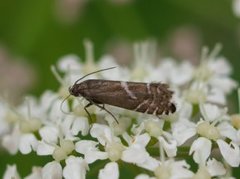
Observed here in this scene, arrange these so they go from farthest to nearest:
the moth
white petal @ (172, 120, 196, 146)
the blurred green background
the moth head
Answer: the blurred green background
the moth head
the moth
white petal @ (172, 120, 196, 146)

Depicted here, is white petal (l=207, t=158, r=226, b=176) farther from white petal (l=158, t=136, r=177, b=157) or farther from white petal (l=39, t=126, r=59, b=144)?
white petal (l=39, t=126, r=59, b=144)

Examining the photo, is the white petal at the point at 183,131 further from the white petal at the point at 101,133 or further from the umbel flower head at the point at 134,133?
the white petal at the point at 101,133

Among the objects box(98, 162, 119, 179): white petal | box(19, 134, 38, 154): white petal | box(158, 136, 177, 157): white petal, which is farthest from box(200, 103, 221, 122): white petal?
box(19, 134, 38, 154): white petal

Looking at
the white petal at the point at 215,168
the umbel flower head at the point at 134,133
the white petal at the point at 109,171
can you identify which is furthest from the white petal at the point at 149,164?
the white petal at the point at 215,168

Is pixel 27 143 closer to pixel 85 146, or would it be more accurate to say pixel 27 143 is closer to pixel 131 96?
pixel 85 146

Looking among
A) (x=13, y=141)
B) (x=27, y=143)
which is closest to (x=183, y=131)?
(x=27, y=143)

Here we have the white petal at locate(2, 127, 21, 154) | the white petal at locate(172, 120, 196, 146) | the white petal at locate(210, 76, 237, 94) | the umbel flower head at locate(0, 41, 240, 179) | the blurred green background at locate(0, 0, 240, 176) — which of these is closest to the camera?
the umbel flower head at locate(0, 41, 240, 179)

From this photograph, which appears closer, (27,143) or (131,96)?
(131,96)
